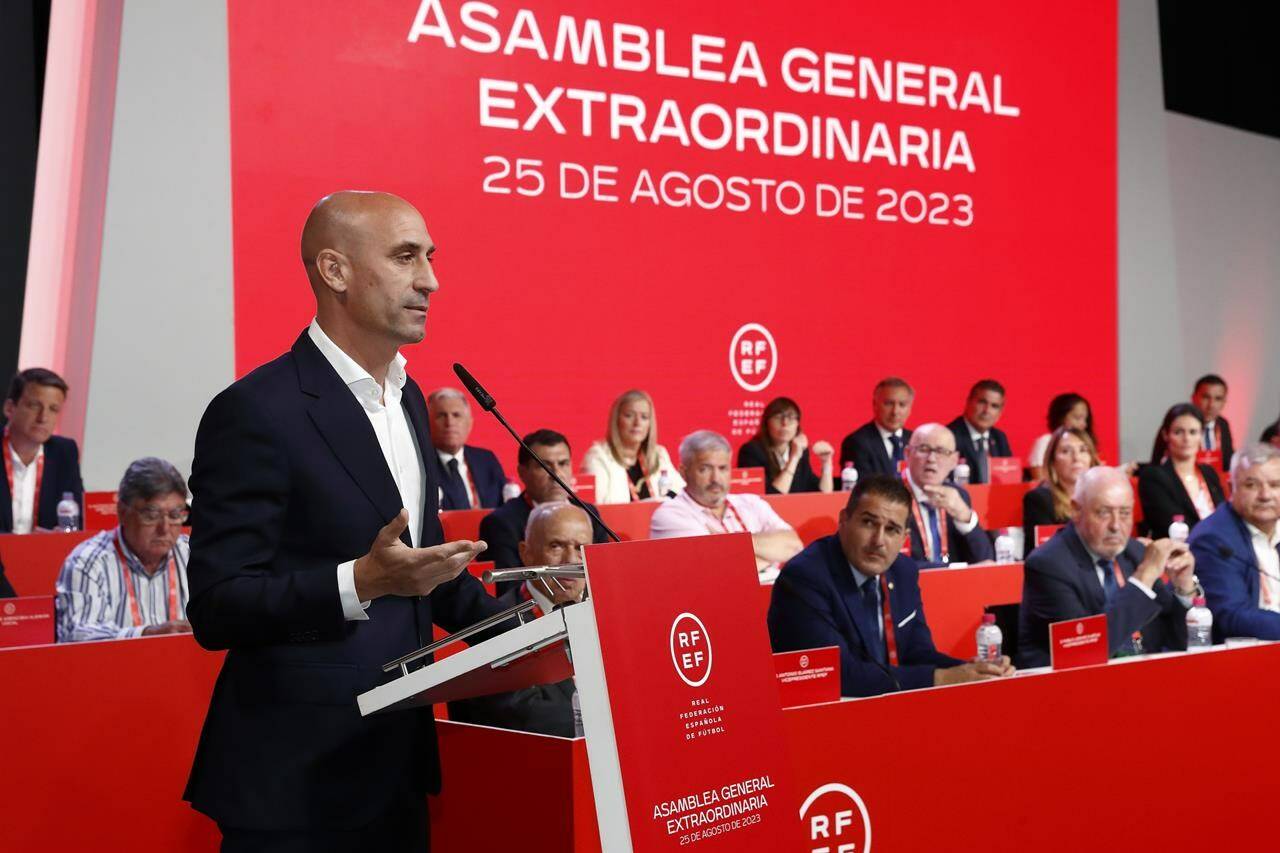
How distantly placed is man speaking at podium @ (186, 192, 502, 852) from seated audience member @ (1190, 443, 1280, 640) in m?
3.10

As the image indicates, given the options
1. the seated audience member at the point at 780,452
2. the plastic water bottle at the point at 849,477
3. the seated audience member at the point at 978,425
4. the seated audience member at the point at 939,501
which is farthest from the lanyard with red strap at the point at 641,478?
the seated audience member at the point at 978,425

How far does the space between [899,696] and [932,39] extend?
725cm

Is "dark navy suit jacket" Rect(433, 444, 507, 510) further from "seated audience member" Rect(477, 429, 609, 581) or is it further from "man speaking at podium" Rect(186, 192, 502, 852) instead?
"man speaking at podium" Rect(186, 192, 502, 852)

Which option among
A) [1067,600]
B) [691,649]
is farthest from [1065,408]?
[691,649]

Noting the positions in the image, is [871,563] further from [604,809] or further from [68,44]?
[68,44]

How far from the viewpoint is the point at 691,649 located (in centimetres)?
172

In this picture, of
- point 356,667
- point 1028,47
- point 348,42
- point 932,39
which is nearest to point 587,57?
point 348,42

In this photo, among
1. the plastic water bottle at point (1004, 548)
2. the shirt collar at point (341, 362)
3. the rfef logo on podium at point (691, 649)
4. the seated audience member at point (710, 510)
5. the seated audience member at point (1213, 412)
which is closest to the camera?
the rfef logo on podium at point (691, 649)

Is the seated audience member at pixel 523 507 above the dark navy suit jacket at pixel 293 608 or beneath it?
above

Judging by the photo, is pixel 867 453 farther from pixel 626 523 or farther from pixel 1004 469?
pixel 626 523

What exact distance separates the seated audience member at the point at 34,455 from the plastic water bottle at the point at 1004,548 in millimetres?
3942

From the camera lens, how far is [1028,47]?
934 cm

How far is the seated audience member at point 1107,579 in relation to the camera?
3.86 metres

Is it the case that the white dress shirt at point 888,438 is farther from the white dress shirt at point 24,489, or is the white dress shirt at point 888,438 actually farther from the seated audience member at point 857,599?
the white dress shirt at point 24,489
